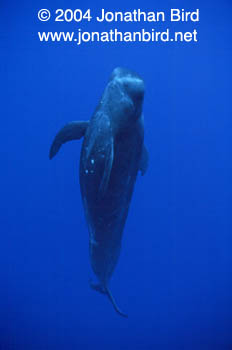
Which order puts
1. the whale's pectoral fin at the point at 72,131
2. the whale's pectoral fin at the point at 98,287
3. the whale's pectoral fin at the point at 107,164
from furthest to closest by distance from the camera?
the whale's pectoral fin at the point at 98,287 → the whale's pectoral fin at the point at 72,131 → the whale's pectoral fin at the point at 107,164

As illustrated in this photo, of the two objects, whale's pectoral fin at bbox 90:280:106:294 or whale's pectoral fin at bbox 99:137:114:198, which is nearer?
whale's pectoral fin at bbox 99:137:114:198

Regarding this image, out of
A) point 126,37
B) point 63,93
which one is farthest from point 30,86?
point 126,37

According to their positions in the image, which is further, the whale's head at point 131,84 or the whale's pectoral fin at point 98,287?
the whale's pectoral fin at point 98,287

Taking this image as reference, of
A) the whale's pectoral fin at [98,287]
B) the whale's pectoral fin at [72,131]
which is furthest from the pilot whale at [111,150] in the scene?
the whale's pectoral fin at [98,287]

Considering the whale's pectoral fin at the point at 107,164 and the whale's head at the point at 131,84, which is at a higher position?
the whale's head at the point at 131,84

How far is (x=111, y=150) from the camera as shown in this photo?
113 inches

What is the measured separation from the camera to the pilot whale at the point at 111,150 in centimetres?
287

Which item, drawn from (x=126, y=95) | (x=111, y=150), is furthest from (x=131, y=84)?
(x=111, y=150)

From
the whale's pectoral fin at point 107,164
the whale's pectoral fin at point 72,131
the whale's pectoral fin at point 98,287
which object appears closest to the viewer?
the whale's pectoral fin at point 107,164

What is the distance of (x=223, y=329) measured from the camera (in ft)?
15.0

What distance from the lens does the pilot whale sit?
2.87m


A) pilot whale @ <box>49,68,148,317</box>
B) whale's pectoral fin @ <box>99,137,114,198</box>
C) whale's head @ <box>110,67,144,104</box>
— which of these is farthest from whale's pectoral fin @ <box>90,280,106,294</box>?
whale's head @ <box>110,67,144,104</box>

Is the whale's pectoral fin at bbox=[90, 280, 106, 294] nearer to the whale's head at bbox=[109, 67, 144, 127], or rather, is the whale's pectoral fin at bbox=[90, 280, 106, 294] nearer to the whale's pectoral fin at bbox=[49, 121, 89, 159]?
the whale's pectoral fin at bbox=[49, 121, 89, 159]

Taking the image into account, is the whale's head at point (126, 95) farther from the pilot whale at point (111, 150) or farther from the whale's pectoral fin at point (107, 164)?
the whale's pectoral fin at point (107, 164)
